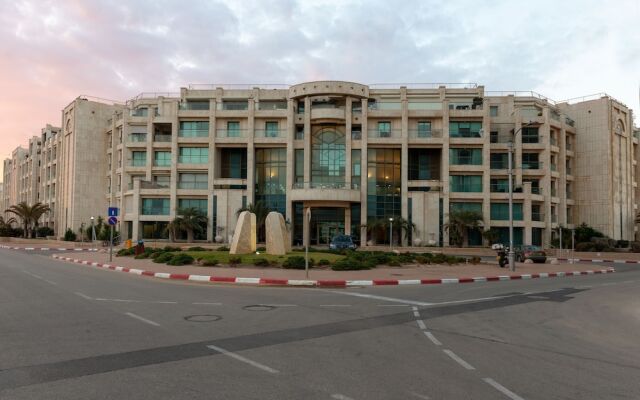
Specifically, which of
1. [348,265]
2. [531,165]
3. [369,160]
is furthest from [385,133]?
[348,265]

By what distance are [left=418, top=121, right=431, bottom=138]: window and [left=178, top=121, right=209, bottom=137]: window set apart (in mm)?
27388

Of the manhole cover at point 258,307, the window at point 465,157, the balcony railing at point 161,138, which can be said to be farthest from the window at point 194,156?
the manhole cover at point 258,307

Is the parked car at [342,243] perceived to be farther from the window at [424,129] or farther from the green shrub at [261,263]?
the green shrub at [261,263]

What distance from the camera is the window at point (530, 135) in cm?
5772

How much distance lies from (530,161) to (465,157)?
9059 millimetres

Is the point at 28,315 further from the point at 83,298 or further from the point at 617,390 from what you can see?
the point at 617,390

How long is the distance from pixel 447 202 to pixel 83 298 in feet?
157

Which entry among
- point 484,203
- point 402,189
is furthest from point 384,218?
point 484,203

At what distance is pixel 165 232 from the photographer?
55438 millimetres

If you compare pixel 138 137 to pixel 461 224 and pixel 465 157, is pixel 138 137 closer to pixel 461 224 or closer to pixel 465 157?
pixel 465 157

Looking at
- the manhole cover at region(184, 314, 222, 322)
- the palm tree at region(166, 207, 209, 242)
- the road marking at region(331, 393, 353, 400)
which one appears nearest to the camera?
the road marking at region(331, 393, 353, 400)

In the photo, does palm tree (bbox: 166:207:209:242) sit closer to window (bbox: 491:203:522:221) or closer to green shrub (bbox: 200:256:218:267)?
green shrub (bbox: 200:256:218:267)

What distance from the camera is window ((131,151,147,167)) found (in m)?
61.6

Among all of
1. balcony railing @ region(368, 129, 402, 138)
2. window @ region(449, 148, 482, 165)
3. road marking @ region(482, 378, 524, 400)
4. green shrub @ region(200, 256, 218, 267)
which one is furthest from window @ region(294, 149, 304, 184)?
road marking @ region(482, 378, 524, 400)
